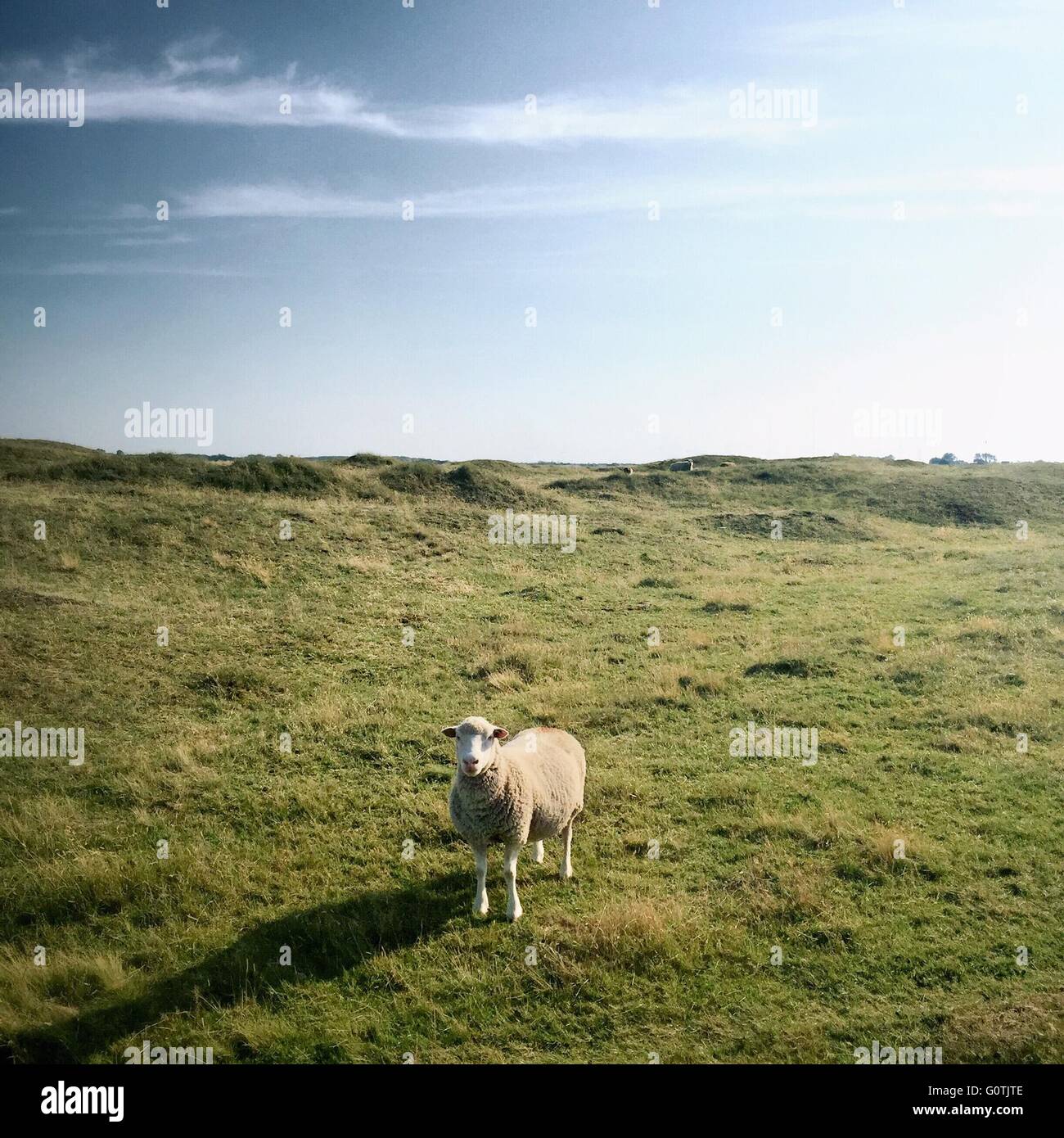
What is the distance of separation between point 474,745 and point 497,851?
328 centimetres

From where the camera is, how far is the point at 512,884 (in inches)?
336

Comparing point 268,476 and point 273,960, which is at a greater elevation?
point 268,476

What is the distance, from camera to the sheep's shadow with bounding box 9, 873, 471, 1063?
21.9ft

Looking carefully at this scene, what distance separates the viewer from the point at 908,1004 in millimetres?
7062

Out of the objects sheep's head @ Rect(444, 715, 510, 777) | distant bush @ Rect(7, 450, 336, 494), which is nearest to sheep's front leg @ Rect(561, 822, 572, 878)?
sheep's head @ Rect(444, 715, 510, 777)

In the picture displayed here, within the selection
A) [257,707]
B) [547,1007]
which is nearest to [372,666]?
[257,707]

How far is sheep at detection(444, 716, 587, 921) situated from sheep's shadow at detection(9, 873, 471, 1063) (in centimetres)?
84

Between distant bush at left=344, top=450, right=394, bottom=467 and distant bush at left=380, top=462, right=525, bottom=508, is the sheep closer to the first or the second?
distant bush at left=380, top=462, right=525, bottom=508

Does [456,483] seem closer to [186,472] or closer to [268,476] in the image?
[268,476]

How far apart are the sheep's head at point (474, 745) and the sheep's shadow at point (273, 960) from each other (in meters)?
1.98

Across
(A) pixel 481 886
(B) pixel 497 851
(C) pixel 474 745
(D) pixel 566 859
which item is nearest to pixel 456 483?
(B) pixel 497 851

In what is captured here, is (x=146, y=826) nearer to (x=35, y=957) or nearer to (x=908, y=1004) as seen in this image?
(x=35, y=957)

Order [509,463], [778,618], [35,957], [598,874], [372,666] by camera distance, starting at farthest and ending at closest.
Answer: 1. [509,463]
2. [778,618]
3. [372,666]
4. [598,874]
5. [35,957]

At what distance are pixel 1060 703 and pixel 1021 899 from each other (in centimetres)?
810
